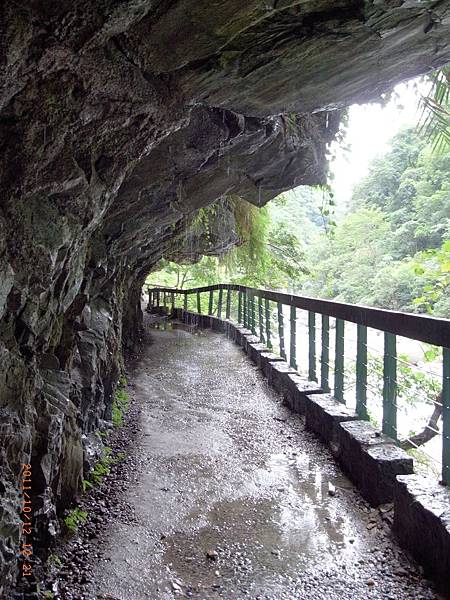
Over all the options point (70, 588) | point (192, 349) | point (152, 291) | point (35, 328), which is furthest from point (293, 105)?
point (152, 291)

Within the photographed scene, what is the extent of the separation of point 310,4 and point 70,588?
331cm

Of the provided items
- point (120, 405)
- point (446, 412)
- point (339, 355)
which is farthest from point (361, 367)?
point (120, 405)

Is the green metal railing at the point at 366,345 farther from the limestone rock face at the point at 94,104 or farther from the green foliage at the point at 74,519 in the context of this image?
the green foliage at the point at 74,519

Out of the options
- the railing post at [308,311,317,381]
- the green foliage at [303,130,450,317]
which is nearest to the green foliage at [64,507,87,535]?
the railing post at [308,311,317,381]

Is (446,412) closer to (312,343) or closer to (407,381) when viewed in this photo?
(407,381)

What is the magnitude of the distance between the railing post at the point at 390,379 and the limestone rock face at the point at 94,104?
1838mm

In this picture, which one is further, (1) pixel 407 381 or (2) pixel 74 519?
(1) pixel 407 381

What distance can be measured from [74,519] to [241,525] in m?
1.15

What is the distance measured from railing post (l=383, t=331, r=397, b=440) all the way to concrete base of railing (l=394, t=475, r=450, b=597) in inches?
23.9

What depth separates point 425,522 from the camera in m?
2.67

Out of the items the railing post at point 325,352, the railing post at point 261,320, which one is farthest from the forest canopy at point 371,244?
the railing post at point 325,352

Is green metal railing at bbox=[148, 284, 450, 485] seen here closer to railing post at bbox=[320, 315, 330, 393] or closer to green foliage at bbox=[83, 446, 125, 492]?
railing post at bbox=[320, 315, 330, 393]

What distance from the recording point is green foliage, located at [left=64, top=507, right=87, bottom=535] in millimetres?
3100

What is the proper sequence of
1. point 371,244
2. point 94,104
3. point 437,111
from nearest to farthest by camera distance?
point 94,104 → point 437,111 → point 371,244
